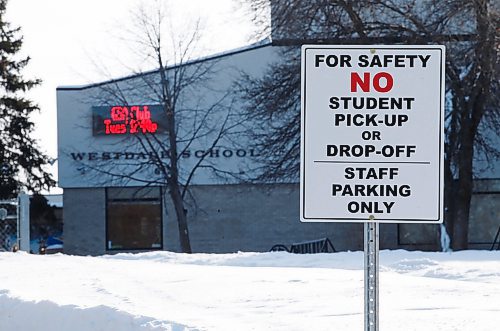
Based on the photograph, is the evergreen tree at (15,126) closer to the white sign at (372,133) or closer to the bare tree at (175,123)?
the bare tree at (175,123)

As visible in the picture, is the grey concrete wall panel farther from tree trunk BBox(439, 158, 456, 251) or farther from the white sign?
the white sign

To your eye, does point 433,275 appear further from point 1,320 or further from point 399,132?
point 399,132

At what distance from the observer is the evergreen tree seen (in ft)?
155

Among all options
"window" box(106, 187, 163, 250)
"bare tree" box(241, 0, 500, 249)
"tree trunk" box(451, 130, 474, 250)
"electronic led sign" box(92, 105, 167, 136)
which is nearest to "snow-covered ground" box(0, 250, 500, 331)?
"bare tree" box(241, 0, 500, 249)

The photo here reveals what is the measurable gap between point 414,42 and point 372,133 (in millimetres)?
21187

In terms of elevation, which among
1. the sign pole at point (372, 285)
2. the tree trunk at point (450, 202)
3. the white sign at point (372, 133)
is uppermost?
the white sign at point (372, 133)

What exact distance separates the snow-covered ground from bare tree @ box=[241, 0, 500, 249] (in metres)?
11.5

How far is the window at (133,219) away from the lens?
138ft

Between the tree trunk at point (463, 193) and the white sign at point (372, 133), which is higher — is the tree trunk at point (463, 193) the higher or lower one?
the lower one

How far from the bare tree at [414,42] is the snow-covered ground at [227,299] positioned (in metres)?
11.5

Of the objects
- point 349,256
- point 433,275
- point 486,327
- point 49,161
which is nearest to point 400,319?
point 486,327

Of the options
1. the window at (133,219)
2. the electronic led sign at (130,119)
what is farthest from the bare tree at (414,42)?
the window at (133,219)

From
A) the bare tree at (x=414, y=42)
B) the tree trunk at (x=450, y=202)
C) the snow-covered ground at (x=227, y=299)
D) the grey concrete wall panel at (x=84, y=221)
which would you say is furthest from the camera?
the grey concrete wall panel at (x=84, y=221)

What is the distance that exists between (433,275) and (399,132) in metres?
10.3
